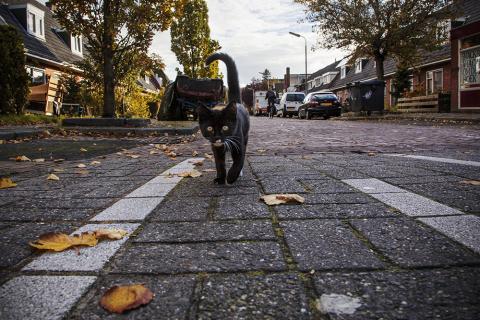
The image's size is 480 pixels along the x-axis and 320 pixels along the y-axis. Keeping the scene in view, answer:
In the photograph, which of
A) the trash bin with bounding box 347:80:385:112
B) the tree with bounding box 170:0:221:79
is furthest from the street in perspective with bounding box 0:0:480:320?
the tree with bounding box 170:0:221:79

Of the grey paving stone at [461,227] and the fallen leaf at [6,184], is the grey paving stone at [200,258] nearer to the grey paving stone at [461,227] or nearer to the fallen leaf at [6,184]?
the grey paving stone at [461,227]

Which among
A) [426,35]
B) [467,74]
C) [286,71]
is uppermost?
[286,71]

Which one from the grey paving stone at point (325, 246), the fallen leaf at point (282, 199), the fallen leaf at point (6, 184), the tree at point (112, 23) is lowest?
the grey paving stone at point (325, 246)

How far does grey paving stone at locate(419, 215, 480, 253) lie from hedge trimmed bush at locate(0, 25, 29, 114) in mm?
10979

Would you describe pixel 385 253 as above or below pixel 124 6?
below

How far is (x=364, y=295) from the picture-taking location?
116 cm

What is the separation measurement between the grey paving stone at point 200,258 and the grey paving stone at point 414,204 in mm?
925

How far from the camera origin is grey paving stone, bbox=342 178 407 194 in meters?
2.58

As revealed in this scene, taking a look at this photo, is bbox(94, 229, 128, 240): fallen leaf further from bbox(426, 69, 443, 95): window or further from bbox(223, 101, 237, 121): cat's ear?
bbox(426, 69, 443, 95): window

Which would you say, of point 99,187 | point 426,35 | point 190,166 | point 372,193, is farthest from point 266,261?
point 426,35

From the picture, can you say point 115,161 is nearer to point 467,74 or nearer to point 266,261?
point 266,261

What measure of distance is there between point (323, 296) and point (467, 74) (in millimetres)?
22320

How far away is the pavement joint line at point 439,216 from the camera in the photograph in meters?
1.61

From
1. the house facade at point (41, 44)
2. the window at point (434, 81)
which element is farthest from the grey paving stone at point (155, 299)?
the window at point (434, 81)
